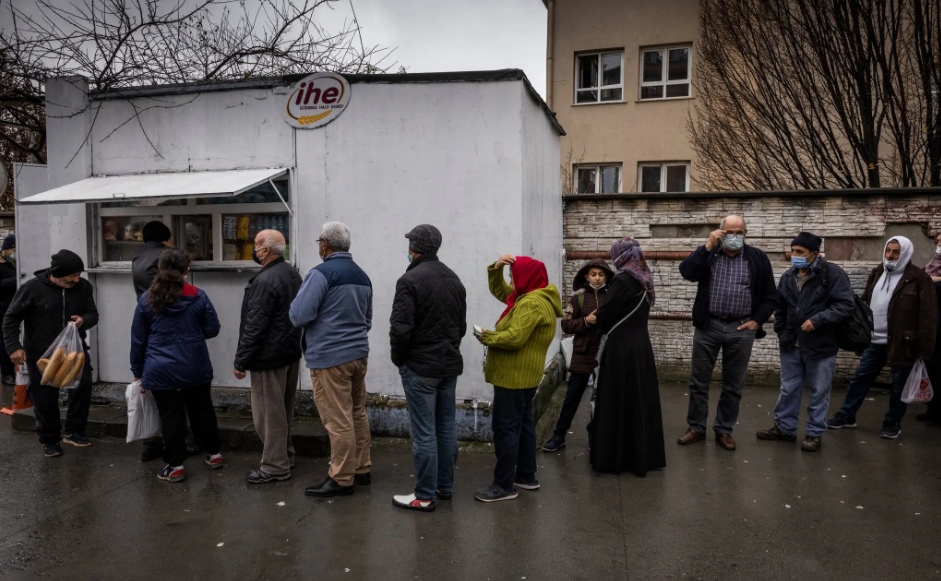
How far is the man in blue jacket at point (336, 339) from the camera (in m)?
4.74

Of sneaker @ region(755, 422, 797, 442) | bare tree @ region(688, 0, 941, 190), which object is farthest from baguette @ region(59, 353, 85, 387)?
bare tree @ region(688, 0, 941, 190)

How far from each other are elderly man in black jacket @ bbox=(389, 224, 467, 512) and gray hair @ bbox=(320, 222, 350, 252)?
0.54 m

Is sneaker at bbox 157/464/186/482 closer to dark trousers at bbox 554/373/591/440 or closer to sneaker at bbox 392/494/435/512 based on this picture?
sneaker at bbox 392/494/435/512

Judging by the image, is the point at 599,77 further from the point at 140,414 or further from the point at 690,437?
the point at 140,414

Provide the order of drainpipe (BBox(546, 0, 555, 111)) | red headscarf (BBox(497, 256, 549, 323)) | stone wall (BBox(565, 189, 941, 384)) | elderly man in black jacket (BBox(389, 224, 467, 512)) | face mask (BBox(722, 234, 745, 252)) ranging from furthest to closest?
drainpipe (BBox(546, 0, 555, 111)), stone wall (BBox(565, 189, 941, 384)), face mask (BBox(722, 234, 745, 252)), red headscarf (BBox(497, 256, 549, 323)), elderly man in black jacket (BBox(389, 224, 467, 512))

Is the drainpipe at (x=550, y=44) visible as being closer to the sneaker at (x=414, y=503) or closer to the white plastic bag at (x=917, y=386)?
the white plastic bag at (x=917, y=386)

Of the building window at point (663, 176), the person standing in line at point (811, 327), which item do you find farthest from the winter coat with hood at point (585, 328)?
the building window at point (663, 176)

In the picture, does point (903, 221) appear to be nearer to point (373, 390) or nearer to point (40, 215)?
point (373, 390)

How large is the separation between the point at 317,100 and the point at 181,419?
3088mm

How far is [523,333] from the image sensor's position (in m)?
4.57

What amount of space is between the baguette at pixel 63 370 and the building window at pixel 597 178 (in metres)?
12.3

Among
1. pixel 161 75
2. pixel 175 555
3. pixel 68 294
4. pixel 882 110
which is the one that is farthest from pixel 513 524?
pixel 882 110

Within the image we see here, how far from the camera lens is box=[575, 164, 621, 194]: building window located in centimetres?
1612

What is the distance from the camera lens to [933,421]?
6.93 meters
